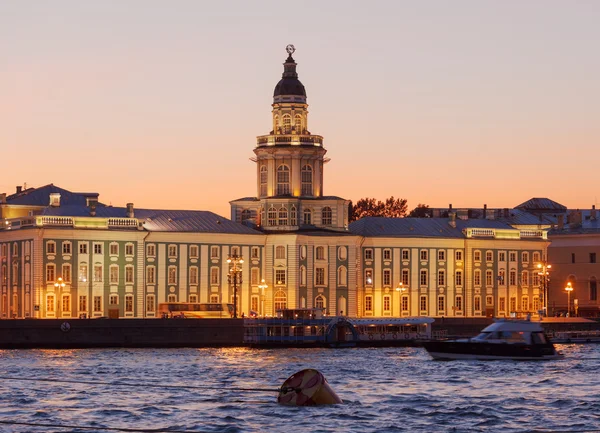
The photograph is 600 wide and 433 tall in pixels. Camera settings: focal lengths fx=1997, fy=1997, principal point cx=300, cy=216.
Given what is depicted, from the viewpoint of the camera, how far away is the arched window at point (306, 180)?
144125mm

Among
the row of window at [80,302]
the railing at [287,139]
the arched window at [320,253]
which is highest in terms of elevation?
the railing at [287,139]

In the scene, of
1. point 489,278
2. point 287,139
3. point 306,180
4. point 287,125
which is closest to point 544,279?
point 489,278

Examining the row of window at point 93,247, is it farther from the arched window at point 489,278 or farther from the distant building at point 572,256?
the distant building at point 572,256

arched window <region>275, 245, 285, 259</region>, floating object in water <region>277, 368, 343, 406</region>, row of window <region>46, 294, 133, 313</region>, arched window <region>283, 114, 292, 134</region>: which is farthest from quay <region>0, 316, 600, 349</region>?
floating object in water <region>277, 368, 343, 406</region>

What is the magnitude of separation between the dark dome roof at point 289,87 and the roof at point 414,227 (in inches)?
442

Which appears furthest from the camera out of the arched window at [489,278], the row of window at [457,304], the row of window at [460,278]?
the arched window at [489,278]

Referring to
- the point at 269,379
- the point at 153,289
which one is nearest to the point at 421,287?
the point at 153,289

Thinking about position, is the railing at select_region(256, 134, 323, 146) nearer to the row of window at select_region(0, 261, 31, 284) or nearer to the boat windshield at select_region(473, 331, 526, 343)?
the row of window at select_region(0, 261, 31, 284)

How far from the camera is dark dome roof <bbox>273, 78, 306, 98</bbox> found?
472 ft

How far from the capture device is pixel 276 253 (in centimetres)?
14175

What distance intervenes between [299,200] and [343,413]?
74992mm

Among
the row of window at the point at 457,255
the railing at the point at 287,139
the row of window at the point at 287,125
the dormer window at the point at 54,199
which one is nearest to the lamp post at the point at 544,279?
the row of window at the point at 457,255

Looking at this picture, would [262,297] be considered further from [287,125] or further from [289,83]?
[289,83]

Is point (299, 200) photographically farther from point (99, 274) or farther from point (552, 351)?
point (552, 351)
